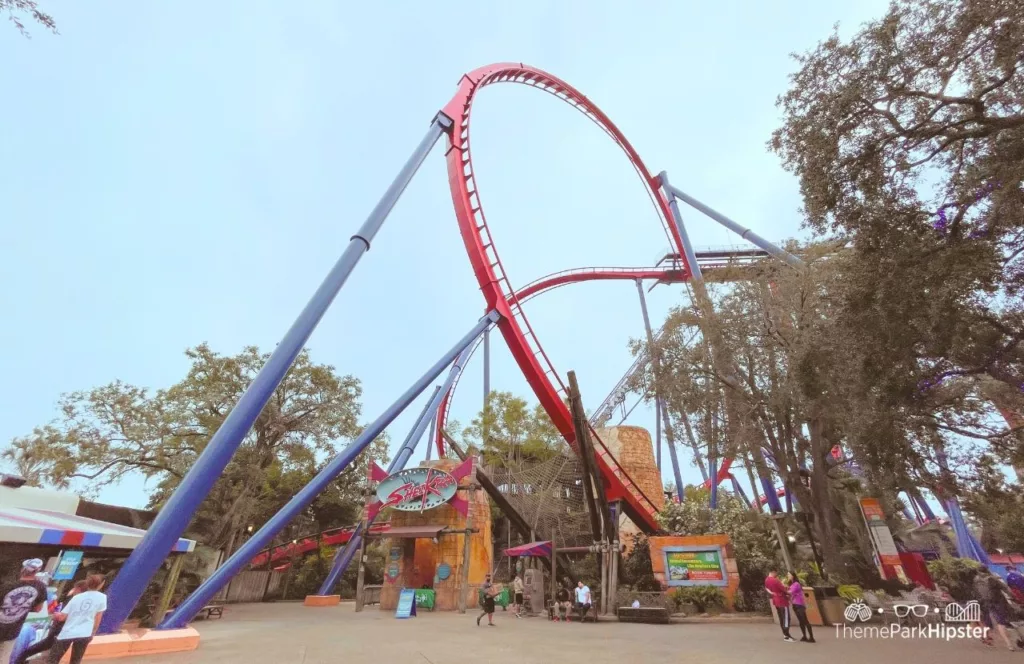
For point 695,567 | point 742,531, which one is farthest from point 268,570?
point 742,531

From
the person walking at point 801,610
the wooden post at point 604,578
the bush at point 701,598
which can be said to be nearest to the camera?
the person walking at point 801,610

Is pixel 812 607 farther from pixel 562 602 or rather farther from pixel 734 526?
pixel 562 602

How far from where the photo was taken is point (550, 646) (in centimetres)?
748

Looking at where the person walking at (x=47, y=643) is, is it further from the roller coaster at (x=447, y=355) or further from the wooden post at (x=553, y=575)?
the wooden post at (x=553, y=575)

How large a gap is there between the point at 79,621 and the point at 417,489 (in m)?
10.8

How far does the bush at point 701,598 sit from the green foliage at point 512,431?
30.8 ft

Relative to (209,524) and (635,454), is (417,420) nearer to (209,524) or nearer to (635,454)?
(209,524)

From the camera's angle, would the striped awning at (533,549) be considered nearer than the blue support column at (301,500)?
No

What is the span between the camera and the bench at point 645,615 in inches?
424

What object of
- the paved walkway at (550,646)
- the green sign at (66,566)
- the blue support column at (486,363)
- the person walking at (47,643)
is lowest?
the paved walkway at (550,646)

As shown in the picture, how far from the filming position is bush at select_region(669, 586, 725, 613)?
11.7 metres

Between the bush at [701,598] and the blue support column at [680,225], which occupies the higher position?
the blue support column at [680,225]

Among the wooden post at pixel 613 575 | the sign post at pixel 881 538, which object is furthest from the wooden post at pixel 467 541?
the sign post at pixel 881 538

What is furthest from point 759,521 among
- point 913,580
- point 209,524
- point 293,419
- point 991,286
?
point 209,524
